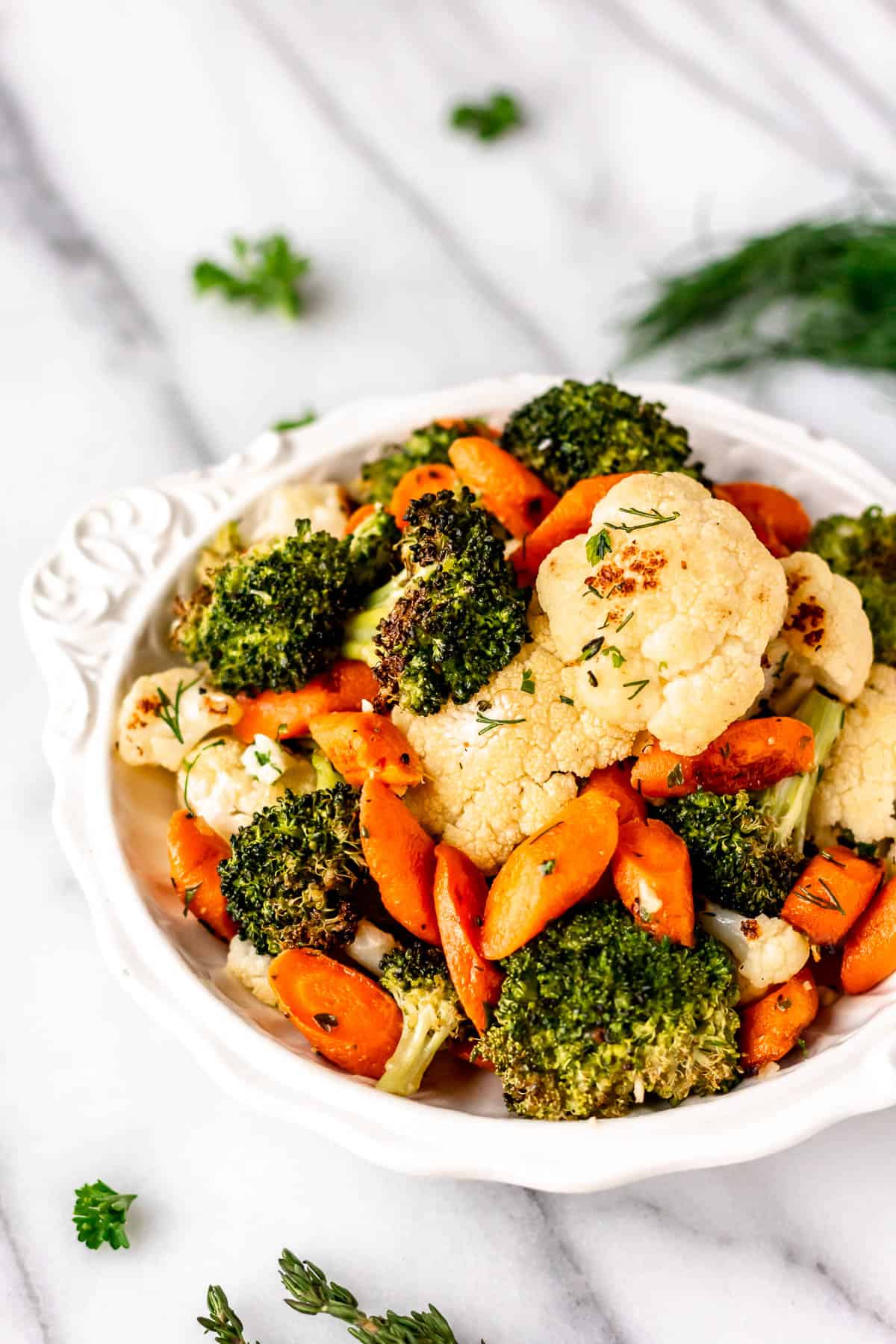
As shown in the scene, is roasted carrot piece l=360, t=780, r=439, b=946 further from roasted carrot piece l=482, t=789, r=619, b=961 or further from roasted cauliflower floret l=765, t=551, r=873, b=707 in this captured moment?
roasted cauliflower floret l=765, t=551, r=873, b=707

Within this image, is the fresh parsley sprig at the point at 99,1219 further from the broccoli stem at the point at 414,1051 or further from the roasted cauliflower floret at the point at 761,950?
the roasted cauliflower floret at the point at 761,950

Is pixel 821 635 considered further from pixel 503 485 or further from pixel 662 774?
pixel 503 485

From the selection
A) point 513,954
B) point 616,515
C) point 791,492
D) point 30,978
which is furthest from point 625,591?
point 30,978

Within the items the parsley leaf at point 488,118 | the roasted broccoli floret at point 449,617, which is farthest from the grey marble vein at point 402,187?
the roasted broccoli floret at point 449,617

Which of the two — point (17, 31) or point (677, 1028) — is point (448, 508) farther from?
point (17, 31)

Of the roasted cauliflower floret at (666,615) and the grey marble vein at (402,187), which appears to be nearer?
the roasted cauliflower floret at (666,615)
